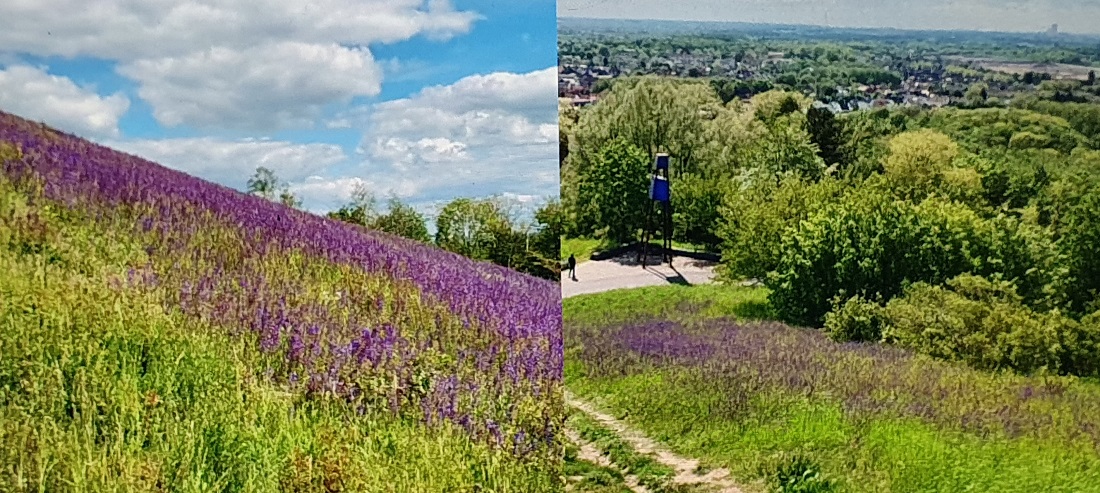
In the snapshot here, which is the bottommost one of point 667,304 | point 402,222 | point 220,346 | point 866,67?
point 667,304

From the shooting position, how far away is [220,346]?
131 inches

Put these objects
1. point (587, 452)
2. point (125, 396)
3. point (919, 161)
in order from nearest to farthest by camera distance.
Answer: point (125, 396), point (919, 161), point (587, 452)

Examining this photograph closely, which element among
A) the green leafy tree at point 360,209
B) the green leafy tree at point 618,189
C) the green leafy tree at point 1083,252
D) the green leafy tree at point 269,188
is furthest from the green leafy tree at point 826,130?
the green leafy tree at point 269,188

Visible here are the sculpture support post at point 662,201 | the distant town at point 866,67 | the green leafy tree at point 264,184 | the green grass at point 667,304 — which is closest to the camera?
the green leafy tree at point 264,184

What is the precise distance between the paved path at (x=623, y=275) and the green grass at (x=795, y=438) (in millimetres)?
37

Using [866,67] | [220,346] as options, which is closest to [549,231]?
[866,67]

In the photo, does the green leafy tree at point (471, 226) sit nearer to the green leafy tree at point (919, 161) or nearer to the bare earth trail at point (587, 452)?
the bare earth trail at point (587, 452)

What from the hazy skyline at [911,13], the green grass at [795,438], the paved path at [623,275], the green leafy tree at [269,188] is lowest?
the green grass at [795,438]

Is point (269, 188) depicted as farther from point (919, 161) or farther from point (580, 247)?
point (919, 161)

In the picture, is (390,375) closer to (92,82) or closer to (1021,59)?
(92,82)

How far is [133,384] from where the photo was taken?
10.3ft

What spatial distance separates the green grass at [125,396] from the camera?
2967 mm

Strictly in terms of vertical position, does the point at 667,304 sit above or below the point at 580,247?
below

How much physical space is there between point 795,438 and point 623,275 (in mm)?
965
